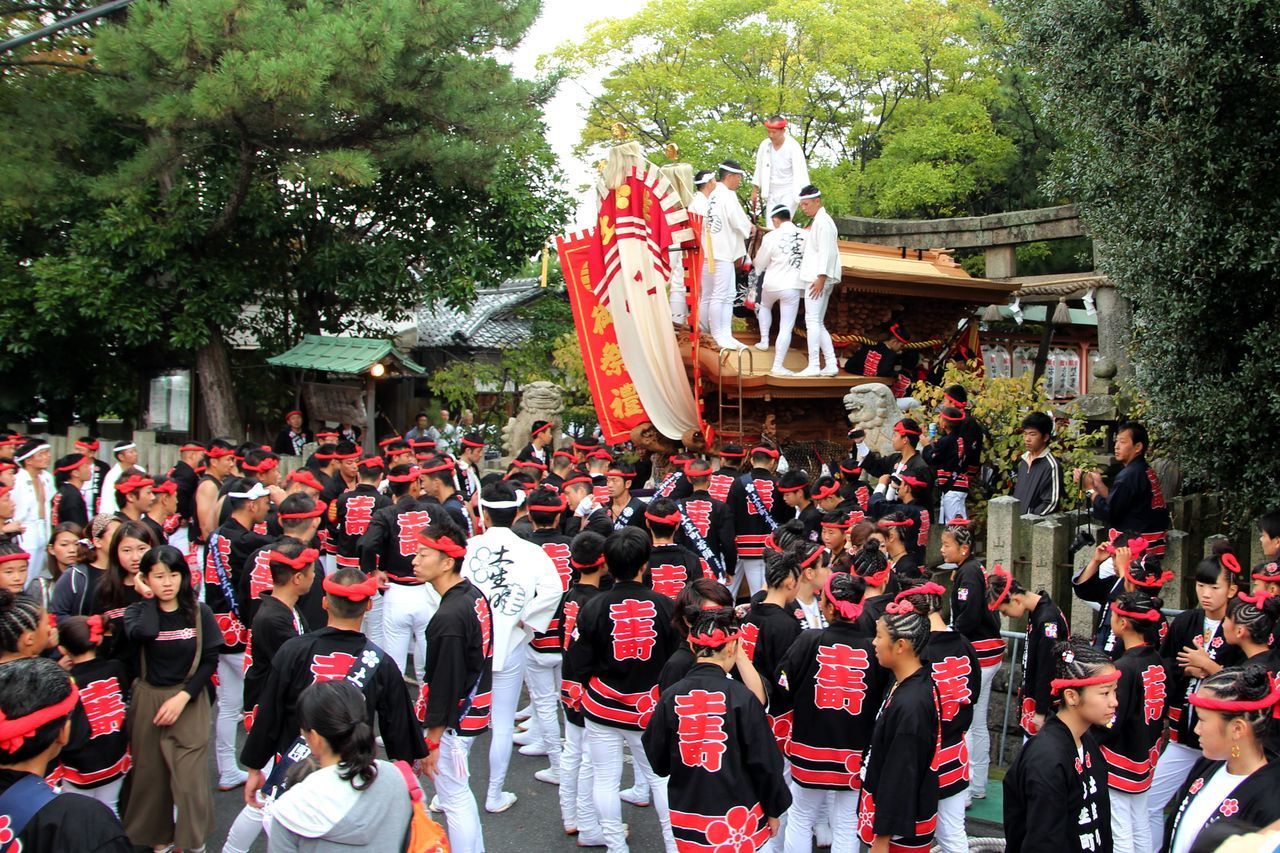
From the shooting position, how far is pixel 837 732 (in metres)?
5.26

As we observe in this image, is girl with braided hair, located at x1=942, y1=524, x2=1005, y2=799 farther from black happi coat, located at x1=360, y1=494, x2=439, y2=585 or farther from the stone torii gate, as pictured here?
the stone torii gate

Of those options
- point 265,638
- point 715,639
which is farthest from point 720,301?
point 715,639

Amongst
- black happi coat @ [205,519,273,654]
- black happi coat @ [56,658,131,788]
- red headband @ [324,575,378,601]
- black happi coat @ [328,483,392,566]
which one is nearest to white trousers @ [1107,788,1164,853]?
red headband @ [324,575,378,601]

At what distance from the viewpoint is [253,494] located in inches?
313

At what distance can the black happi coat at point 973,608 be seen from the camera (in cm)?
655

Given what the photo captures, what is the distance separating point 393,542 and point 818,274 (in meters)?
6.54

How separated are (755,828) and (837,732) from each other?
81cm

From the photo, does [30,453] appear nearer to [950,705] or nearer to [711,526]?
[711,526]

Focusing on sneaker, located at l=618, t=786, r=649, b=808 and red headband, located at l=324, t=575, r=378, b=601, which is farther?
sneaker, located at l=618, t=786, r=649, b=808

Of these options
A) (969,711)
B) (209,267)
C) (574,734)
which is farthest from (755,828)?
(209,267)

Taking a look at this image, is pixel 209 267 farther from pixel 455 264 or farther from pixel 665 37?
pixel 665 37

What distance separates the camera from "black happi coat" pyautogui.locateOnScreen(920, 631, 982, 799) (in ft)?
17.1

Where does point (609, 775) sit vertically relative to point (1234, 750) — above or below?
below

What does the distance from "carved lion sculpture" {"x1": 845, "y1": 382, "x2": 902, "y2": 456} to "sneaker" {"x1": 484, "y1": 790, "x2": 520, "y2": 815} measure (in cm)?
594
